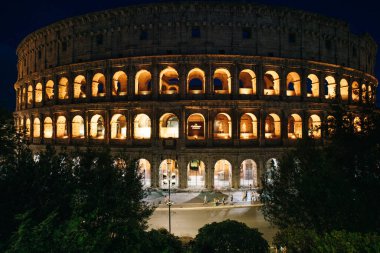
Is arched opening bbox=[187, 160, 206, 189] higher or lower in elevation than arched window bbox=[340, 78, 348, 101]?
lower

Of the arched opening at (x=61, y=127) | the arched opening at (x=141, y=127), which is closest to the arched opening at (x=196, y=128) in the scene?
the arched opening at (x=141, y=127)

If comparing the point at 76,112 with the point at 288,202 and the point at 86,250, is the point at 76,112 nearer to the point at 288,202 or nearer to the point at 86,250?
the point at 288,202

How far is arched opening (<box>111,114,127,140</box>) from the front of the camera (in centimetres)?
2733

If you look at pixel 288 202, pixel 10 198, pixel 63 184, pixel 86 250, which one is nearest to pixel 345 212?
pixel 288 202

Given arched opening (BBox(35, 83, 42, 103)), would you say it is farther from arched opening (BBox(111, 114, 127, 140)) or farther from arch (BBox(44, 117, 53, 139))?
arched opening (BBox(111, 114, 127, 140))

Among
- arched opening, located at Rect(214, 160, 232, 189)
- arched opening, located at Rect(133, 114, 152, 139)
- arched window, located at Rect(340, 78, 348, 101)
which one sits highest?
arched window, located at Rect(340, 78, 348, 101)

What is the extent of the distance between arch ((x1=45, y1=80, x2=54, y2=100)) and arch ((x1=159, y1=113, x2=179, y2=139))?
14.9m

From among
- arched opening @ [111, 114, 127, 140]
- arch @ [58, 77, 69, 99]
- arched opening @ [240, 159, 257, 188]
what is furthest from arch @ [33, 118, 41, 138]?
arched opening @ [240, 159, 257, 188]

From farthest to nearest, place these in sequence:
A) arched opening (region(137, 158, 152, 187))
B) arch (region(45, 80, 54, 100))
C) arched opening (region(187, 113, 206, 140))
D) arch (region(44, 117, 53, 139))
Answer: arch (region(45, 80, 54, 100)), arch (region(44, 117, 53, 139)), arched opening (region(187, 113, 206, 140)), arched opening (region(137, 158, 152, 187))

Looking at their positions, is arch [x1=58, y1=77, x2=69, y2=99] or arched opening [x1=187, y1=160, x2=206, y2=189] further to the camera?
arch [x1=58, y1=77, x2=69, y2=99]

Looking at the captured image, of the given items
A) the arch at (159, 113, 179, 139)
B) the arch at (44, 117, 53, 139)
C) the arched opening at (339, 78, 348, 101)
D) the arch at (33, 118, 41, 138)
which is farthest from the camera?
the arch at (33, 118, 41, 138)

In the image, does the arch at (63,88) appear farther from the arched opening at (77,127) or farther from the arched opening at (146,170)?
the arched opening at (146,170)

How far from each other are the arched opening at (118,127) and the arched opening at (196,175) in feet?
24.4

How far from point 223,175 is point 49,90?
73.6 feet
